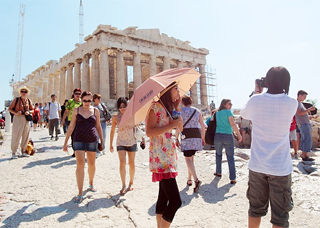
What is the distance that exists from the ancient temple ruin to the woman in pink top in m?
21.3

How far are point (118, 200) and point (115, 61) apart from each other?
2643cm

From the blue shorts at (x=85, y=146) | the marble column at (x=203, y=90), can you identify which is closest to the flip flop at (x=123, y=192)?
the blue shorts at (x=85, y=146)

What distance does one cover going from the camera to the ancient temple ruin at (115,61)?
24.0 meters

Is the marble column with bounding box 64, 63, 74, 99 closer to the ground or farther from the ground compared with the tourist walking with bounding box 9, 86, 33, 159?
farther from the ground

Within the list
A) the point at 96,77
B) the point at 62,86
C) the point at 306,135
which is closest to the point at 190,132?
the point at 306,135

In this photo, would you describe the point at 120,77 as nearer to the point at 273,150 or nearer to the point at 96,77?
the point at 96,77

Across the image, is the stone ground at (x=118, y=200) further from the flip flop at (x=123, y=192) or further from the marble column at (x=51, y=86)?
the marble column at (x=51, y=86)

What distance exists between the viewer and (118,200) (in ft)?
13.3

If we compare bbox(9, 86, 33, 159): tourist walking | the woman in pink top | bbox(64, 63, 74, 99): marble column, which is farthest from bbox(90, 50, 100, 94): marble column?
the woman in pink top

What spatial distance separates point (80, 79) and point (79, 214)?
26660mm

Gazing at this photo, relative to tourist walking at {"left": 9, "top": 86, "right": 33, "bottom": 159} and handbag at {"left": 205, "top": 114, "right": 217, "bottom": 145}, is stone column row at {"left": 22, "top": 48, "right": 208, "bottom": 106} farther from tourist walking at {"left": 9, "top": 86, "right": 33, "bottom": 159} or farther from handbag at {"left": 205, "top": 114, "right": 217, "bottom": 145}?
handbag at {"left": 205, "top": 114, "right": 217, "bottom": 145}

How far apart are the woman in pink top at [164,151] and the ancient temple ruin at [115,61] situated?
21313 millimetres

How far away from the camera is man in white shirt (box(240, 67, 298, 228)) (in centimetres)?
230

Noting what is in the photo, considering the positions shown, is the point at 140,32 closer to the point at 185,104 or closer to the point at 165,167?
the point at 185,104
